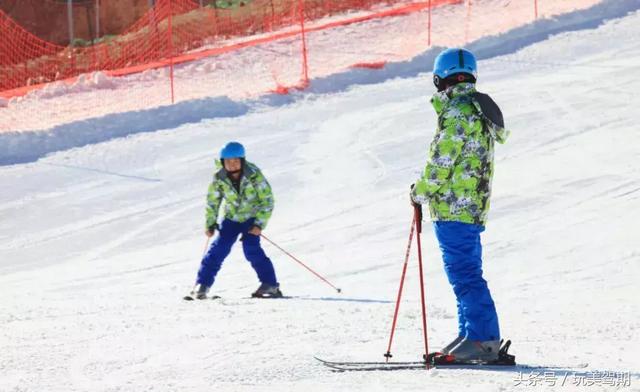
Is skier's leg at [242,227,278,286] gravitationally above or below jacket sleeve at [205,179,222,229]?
below

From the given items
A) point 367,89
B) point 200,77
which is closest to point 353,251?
point 367,89

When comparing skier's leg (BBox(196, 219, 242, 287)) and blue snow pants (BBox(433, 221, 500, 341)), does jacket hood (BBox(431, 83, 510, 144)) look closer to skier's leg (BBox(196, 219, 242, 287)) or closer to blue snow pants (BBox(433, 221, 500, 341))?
blue snow pants (BBox(433, 221, 500, 341))

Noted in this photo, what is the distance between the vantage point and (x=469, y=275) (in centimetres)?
597

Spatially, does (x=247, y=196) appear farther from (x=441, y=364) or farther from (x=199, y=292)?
(x=441, y=364)

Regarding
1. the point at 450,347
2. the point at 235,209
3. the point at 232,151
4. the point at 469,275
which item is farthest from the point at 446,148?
the point at 235,209

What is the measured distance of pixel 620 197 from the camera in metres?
12.9

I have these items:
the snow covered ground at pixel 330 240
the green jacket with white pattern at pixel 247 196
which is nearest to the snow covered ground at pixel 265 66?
the snow covered ground at pixel 330 240

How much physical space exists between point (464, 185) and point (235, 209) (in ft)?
13.8

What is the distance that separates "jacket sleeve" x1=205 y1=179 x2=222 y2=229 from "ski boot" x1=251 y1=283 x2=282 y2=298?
2.19 feet

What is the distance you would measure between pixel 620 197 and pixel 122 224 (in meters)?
5.77

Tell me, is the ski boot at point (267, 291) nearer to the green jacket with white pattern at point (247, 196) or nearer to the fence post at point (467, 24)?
the green jacket with white pattern at point (247, 196)

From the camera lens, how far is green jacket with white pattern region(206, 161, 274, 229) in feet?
32.1

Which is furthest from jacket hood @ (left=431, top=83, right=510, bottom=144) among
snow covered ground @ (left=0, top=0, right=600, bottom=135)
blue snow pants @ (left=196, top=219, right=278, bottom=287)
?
snow covered ground @ (left=0, top=0, right=600, bottom=135)

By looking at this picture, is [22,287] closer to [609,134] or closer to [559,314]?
[559,314]
